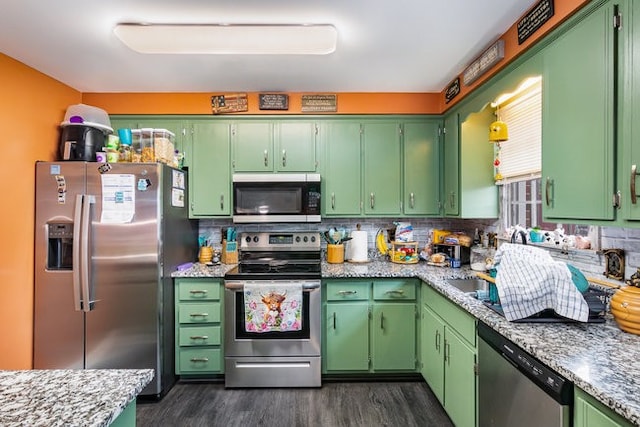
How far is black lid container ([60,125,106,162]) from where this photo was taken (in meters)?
2.49

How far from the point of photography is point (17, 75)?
2316mm

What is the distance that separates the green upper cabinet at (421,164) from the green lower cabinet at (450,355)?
0.88 meters

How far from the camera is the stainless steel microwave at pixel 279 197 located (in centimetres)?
286

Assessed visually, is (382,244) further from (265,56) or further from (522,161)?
(265,56)

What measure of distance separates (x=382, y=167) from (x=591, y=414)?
2.30 metres

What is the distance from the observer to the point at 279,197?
113 inches

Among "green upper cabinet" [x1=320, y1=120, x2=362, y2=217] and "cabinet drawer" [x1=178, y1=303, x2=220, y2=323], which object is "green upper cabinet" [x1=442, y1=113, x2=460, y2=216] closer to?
"green upper cabinet" [x1=320, y1=120, x2=362, y2=217]

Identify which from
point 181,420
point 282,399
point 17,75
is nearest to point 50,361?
point 181,420

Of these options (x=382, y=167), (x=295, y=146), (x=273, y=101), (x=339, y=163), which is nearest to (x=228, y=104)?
(x=273, y=101)

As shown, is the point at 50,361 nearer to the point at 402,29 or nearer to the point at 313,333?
the point at 313,333

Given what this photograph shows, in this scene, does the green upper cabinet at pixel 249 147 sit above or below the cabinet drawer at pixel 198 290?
above

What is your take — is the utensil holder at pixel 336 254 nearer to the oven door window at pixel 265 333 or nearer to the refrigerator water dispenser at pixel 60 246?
the oven door window at pixel 265 333

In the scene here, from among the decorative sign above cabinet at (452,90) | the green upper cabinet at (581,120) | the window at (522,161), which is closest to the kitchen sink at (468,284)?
the window at (522,161)

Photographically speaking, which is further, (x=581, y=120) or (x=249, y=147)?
(x=249, y=147)
